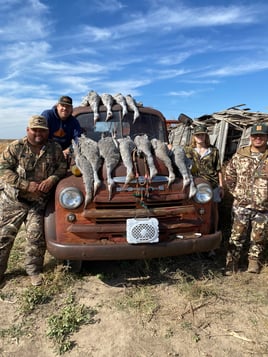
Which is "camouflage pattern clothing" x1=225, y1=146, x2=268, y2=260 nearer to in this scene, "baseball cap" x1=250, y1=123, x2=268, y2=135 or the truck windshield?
"baseball cap" x1=250, y1=123, x2=268, y2=135

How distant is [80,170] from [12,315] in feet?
5.69

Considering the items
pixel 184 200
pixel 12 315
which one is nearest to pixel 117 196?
pixel 184 200

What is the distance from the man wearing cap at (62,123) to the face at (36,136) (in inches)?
27.2

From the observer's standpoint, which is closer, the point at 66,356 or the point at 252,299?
the point at 66,356

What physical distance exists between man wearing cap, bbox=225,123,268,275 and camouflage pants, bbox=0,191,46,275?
8.56 ft

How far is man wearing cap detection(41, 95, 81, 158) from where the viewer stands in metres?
4.69

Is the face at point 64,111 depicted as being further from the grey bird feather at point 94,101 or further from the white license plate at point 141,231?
the white license plate at point 141,231

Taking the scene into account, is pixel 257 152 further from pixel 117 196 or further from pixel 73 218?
pixel 73 218

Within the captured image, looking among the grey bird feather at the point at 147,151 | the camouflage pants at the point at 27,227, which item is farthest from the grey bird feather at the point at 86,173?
the camouflage pants at the point at 27,227

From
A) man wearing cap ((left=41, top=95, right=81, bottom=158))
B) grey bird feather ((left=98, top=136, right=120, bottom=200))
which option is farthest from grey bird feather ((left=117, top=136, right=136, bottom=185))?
man wearing cap ((left=41, top=95, right=81, bottom=158))

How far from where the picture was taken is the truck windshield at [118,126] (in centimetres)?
493

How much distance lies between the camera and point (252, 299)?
3.67 metres

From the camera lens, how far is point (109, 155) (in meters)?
3.72

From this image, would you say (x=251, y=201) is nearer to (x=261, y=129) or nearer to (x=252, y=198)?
(x=252, y=198)
